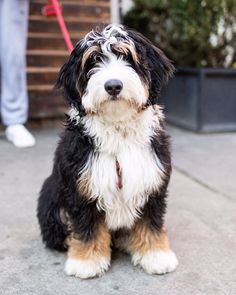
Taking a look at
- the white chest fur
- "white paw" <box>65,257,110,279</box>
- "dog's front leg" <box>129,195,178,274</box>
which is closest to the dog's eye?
the white chest fur

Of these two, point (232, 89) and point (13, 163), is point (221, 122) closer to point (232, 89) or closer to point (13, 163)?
point (232, 89)

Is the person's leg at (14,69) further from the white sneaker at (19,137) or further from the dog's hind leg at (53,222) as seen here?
the dog's hind leg at (53,222)

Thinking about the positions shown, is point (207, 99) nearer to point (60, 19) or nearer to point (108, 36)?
point (60, 19)

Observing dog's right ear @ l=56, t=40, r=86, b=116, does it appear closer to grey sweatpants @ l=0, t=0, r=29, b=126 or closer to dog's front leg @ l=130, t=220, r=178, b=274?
dog's front leg @ l=130, t=220, r=178, b=274

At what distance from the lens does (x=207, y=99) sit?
20.4 ft

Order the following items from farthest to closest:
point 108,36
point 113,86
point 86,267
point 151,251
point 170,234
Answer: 1. point 170,234
2. point 151,251
3. point 86,267
4. point 108,36
5. point 113,86

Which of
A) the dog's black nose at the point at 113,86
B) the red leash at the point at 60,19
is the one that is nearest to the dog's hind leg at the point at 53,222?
the dog's black nose at the point at 113,86

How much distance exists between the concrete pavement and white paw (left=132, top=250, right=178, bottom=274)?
0.04 meters

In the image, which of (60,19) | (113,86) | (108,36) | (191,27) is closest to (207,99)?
(191,27)

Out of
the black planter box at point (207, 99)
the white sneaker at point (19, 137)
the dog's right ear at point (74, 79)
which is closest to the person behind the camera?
the dog's right ear at point (74, 79)

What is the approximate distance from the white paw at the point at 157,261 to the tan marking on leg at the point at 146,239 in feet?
0.09

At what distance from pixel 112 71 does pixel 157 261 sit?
1.07 metres

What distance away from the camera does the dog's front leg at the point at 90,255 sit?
285 centimetres

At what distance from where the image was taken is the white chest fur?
9.00 ft
